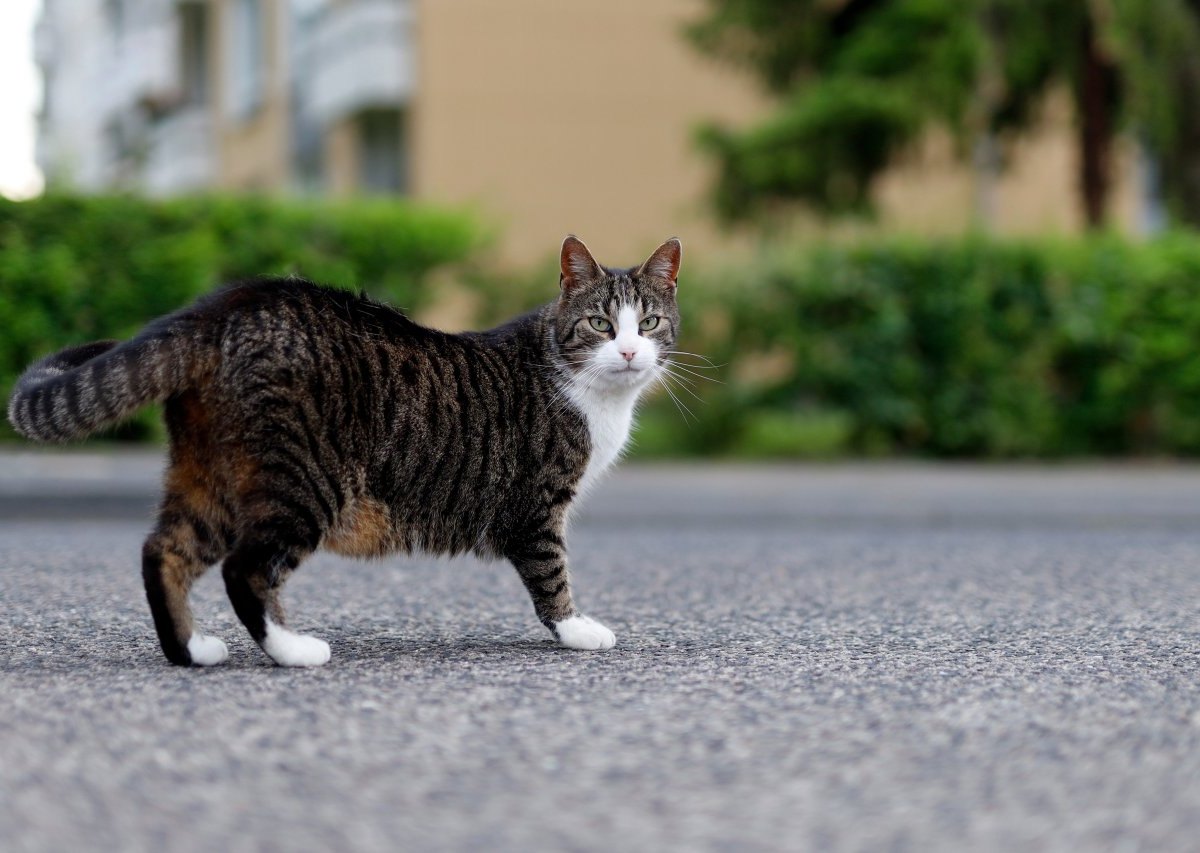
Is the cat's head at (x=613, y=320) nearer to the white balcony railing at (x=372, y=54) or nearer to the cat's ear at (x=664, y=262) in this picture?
the cat's ear at (x=664, y=262)

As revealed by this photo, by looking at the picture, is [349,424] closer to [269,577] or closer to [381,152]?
[269,577]

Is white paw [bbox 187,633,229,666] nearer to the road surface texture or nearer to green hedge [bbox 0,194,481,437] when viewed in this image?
the road surface texture

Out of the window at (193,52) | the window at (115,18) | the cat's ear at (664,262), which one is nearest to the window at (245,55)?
the window at (193,52)

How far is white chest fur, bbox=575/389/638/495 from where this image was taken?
4.89 meters

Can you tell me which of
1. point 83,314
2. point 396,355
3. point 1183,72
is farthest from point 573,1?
point 396,355

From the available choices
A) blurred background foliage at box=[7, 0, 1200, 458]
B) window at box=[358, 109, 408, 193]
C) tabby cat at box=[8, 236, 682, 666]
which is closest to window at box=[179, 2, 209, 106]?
window at box=[358, 109, 408, 193]

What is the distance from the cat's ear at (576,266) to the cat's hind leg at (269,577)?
1.39 m

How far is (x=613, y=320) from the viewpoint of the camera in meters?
5.03

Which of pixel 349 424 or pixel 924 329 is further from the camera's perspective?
pixel 924 329

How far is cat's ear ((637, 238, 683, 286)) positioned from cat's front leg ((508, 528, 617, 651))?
1.05 meters

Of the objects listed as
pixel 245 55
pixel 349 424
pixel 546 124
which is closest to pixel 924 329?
pixel 546 124

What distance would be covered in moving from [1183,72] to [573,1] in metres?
9.46

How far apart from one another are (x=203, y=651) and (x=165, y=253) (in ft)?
27.0

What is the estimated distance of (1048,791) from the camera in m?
3.01
